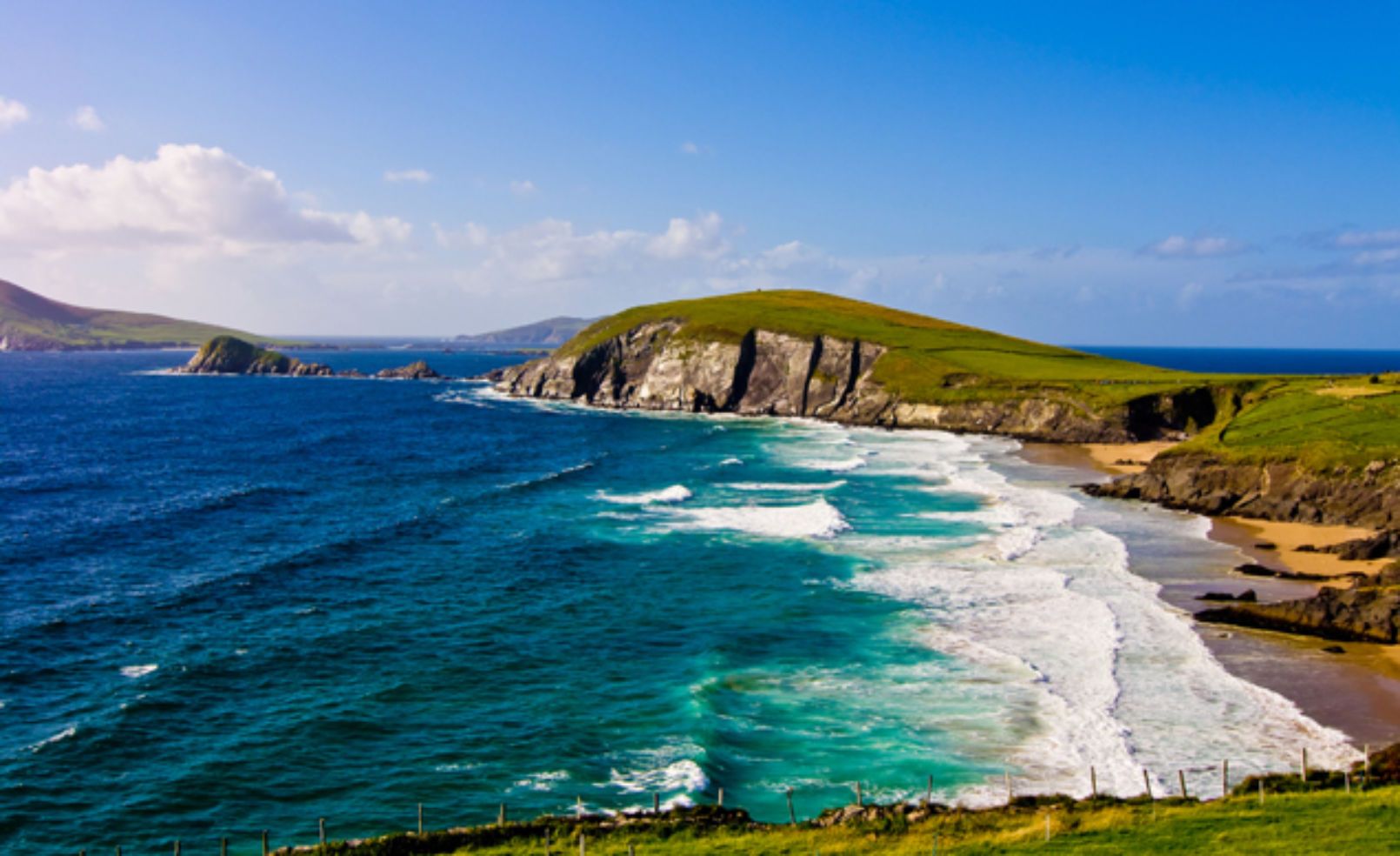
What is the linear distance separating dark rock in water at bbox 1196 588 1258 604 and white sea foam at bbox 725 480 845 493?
37894 millimetres

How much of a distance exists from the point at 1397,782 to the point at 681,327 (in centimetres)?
15631

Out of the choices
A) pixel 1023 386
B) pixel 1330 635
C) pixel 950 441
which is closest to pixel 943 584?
pixel 1330 635

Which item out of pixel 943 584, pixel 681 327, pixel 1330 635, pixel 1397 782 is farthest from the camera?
pixel 681 327

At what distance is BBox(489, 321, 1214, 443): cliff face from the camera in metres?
122

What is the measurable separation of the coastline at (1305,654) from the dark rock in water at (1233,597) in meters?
0.66

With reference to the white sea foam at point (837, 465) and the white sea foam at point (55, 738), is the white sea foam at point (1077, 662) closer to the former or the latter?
the white sea foam at point (837, 465)

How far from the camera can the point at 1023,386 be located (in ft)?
447

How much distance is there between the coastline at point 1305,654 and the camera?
35.8m

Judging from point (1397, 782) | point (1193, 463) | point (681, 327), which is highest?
point (681, 327)

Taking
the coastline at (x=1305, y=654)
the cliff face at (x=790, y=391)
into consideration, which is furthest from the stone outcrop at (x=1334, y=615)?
the cliff face at (x=790, y=391)

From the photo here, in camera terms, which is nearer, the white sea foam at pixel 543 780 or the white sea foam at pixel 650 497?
the white sea foam at pixel 543 780

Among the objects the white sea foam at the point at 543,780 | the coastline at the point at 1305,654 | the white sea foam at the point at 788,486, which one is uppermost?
the white sea foam at the point at 788,486

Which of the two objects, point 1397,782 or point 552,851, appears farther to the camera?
point 1397,782

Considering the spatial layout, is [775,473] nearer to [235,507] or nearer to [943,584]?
[943,584]
